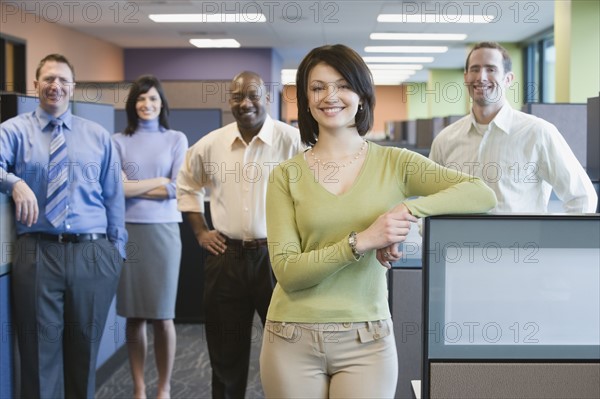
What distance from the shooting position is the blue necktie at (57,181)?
2418 millimetres

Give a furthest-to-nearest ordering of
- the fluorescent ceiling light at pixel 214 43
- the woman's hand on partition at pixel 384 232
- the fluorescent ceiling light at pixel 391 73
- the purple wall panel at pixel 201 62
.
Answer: the fluorescent ceiling light at pixel 391 73 < the purple wall panel at pixel 201 62 < the fluorescent ceiling light at pixel 214 43 < the woman's hand on partition at pixel 384 232

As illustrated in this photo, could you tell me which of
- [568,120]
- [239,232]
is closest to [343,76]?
[239,232]

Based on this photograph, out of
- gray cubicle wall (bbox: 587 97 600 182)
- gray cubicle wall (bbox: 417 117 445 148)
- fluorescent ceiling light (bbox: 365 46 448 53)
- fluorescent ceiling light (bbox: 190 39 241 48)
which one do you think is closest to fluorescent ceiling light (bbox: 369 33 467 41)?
fluorescent ceiling light (bbox: 365 46 448 53)

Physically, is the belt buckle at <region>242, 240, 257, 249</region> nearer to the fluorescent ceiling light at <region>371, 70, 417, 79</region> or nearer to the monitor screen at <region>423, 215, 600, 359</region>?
the monitor screen at <region>423, 215, 600, 359</region>

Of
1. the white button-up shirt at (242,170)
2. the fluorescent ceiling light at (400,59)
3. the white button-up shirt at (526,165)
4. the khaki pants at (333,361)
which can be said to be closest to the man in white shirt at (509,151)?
the white button-up shirt at (526,165)

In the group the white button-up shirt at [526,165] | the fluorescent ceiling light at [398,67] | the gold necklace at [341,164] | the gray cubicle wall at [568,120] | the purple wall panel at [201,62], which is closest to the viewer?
the gold necklace at [341,164]

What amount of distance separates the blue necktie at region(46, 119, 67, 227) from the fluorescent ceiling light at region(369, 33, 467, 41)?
754 cm

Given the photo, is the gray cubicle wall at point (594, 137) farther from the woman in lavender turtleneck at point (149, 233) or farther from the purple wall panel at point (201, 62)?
the purple wall panel at point (201, 62)

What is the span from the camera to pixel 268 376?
145cm

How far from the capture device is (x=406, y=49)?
1134cm

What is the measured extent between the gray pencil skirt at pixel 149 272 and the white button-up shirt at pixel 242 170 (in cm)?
56

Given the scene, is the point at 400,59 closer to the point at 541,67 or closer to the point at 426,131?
the point at 541,67

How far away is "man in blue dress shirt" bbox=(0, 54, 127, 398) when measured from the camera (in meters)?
2.42

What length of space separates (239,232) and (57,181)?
568mm
